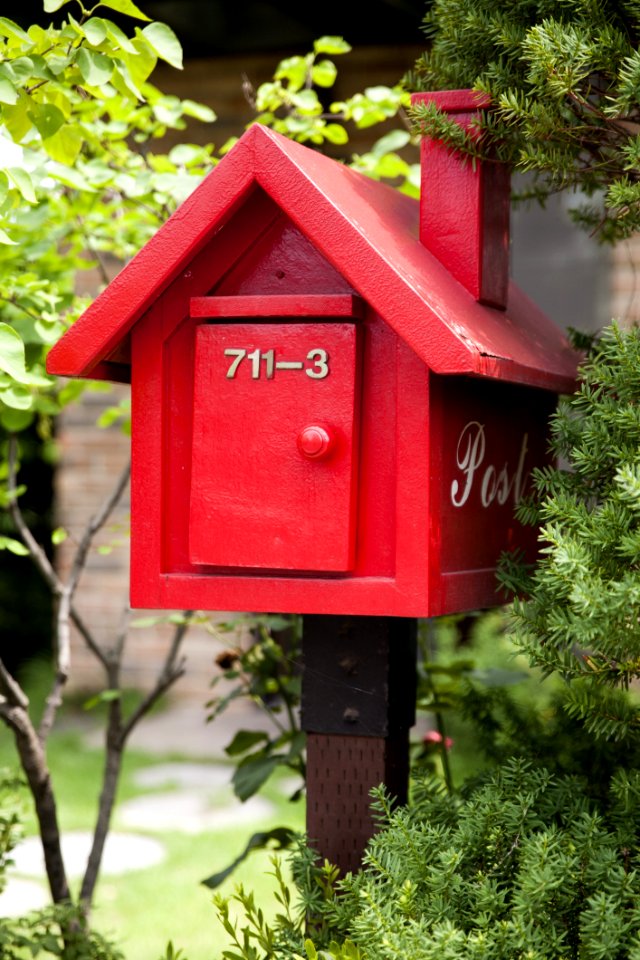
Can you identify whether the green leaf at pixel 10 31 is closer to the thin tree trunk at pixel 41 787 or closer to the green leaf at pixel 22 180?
the green leaf at pixel 22 180

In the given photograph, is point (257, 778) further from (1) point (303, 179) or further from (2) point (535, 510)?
(1) point (303, 179)

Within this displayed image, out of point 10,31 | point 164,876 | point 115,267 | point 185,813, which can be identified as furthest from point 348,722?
point 115,267

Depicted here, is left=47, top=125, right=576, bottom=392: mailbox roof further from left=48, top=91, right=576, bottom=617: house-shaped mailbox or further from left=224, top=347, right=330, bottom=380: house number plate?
left=224, top=347, right=330, bottom=380: house number plate

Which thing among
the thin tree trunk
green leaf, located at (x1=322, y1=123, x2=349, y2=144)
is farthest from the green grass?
green leaf, located at (x1=322, y1=123, x2=349, y2=144)

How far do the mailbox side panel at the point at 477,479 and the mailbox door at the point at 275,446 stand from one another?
145mm

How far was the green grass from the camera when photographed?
362cm

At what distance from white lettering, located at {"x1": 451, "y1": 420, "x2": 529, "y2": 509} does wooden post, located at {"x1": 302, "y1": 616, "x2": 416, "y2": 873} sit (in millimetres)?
267

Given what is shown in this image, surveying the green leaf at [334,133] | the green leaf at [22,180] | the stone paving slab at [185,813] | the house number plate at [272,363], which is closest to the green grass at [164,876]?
the stone paving slab at [185,813]

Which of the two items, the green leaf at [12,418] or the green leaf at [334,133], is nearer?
the green leaf at [12,418]

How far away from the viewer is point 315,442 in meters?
1.86

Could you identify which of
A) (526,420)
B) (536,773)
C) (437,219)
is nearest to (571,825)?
(536,773)

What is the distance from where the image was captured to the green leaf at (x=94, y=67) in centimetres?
195

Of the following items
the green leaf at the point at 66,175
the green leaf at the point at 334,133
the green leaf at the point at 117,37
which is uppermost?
the green leaf at the point at 334,133

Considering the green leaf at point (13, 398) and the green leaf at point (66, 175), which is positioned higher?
the green leaf at point (66, 175)
